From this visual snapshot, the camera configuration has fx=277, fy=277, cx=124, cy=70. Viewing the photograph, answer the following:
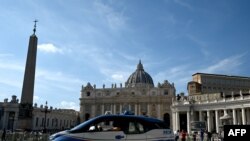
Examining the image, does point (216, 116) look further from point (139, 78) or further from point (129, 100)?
point (139, 78)

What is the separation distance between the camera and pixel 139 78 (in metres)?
127

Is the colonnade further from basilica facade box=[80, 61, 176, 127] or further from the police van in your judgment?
the police van

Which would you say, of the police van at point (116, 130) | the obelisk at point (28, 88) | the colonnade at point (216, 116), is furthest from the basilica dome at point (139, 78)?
the police van at point (116, 130)

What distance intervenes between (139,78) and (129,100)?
2328 centimetres

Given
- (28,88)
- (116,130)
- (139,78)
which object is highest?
(139,78)

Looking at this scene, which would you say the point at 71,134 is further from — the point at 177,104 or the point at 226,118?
the point at 177,104

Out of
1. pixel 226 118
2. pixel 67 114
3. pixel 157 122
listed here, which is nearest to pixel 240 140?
pixel 157 122

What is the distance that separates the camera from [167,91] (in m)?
106

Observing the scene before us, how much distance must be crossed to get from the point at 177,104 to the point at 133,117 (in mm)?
57372

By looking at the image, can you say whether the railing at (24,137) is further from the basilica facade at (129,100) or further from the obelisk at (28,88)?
the basilica facade at (129,100)

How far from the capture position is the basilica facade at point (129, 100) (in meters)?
104

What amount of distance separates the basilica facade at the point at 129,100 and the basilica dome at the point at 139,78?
15782 mm

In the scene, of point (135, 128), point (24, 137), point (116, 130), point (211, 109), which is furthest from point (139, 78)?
point (116, 130)

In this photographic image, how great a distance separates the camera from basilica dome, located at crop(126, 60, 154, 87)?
12506 cm
